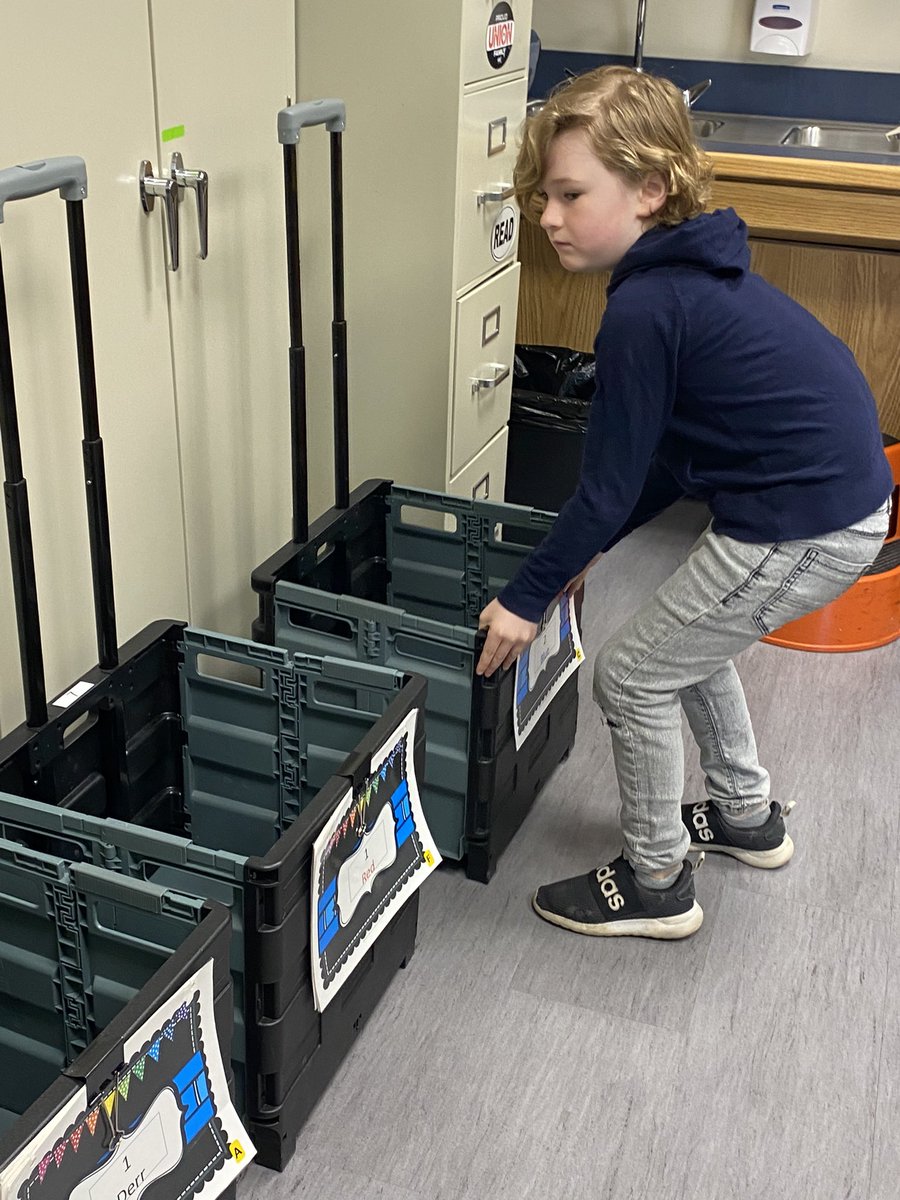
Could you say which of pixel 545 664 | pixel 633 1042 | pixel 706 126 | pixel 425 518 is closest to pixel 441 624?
pixel 545 664

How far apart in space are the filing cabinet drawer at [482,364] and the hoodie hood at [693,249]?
0.75 meters

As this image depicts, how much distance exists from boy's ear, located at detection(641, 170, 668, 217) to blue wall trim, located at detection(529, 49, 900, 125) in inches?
73.3

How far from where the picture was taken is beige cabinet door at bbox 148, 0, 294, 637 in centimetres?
183

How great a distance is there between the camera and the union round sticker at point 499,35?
2139 mm

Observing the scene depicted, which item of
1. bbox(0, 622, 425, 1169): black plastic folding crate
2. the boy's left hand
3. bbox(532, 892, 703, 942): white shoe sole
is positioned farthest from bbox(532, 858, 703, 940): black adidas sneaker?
the boy's left hand

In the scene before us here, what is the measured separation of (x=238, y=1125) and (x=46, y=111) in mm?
1160

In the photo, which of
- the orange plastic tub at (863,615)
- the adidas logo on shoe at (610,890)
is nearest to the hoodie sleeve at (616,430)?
the adidas logo on shoe at (610,890)

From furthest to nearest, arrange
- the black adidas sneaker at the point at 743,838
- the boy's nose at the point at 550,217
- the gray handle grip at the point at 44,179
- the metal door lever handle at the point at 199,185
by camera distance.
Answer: the black adidas sneaker at the point at 743,838, the metal door lever handle at the point at 199,185, the boy's nose at the point at 550,217, the gray handle grip at the point at 44,179

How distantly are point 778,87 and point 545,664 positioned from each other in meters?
1.91

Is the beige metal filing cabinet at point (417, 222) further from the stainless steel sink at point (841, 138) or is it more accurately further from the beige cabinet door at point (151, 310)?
the stainless steel sink at point (841, 138)

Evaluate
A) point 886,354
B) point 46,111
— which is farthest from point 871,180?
point 46,111

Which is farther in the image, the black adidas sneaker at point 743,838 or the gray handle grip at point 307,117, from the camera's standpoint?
the black adidas sneaker at point 743,838

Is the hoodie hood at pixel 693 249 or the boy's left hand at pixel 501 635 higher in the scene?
the hoodie hood at pixel 693 249

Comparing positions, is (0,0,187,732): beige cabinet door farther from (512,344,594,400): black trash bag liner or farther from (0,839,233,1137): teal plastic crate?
(512,344,594,400): black trash bag liner
